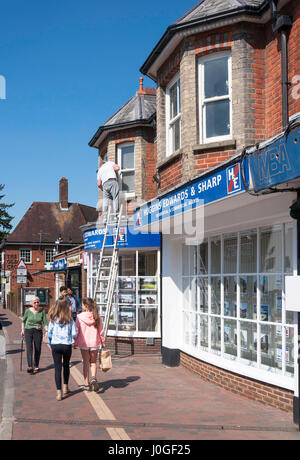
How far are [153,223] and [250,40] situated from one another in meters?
4.02

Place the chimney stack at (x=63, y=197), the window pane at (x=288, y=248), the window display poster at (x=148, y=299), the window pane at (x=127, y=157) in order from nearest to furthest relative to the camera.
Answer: the window pane at (x=288, y=248)
the window display poster at (x=148, y=299)
the window pane at (x=127, y=157)
the chimney stack at (x=63, y=197)

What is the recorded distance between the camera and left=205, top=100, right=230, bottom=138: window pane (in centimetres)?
981

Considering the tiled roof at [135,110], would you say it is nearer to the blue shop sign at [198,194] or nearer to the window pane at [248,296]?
the blue shop sign at [198,194]

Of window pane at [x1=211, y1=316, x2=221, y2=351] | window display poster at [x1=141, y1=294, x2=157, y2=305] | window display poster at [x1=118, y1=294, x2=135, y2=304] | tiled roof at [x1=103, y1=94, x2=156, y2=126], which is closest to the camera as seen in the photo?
window pane at [x1=211, y1=316, x2=221, y2=351]

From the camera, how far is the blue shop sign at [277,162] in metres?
5.82

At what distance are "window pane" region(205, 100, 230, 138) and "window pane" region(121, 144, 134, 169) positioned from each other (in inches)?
229

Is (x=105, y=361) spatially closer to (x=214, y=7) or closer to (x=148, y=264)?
(x=148, y=264)

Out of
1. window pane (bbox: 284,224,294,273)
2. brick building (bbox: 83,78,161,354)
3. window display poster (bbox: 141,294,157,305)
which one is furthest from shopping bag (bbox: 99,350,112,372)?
window display poster (bbox: 141,294,157,305)

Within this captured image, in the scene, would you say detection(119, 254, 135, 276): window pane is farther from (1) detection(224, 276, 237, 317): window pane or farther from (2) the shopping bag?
(2) the shopping bag

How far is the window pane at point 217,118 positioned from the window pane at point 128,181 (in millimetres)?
5688

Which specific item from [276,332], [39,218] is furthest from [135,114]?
[39,218]

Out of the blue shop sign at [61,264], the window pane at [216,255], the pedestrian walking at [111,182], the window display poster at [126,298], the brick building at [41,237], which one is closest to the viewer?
the window pane at [216,255]

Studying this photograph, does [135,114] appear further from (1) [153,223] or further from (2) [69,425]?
(2) [69,425]

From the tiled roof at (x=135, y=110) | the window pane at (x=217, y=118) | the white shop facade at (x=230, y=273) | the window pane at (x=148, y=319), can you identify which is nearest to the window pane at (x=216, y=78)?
the window pane at (x=217, y=118)
